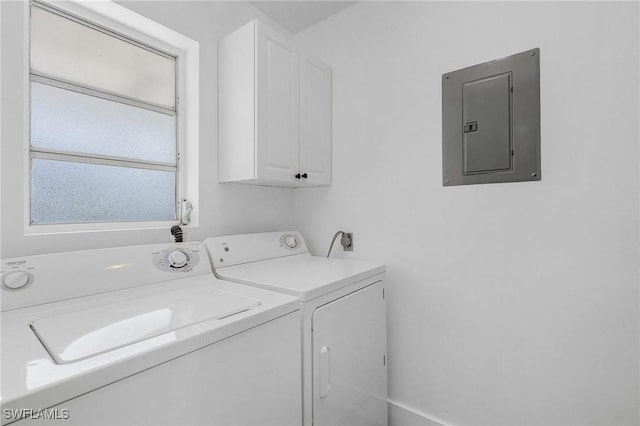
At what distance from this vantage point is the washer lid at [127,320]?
0.76 m

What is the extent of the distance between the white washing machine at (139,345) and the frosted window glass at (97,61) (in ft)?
2.98

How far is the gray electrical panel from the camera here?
4.72ft

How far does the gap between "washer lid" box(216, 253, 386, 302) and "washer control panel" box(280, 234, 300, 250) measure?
0.37ft

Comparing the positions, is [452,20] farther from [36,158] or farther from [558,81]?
[36,158]

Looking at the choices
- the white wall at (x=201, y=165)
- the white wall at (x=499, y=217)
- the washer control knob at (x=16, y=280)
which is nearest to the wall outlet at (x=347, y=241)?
the white wall at (x=499, y=217)

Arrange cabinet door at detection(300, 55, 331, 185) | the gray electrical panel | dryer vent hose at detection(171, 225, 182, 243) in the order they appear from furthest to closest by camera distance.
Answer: cabinet door at detection(300, 55, 331, 185) → dryer vent hose at detection(171, 225, 182, 243) → the gray electrical panel

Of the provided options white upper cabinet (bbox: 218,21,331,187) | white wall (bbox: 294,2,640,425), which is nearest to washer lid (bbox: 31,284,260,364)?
white upper cabinet (bbox: 218,21,331,187)

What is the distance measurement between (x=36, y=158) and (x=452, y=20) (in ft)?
7.15

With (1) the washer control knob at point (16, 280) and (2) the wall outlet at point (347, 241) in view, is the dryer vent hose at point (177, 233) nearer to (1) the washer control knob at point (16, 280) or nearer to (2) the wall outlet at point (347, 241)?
(1) the washer control knob at point (16, 280)

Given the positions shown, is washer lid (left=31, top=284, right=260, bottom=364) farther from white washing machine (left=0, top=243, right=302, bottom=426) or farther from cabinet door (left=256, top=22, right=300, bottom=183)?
cabinet door (left=256, top=22, right=300, bottom=183)

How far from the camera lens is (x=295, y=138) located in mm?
1897

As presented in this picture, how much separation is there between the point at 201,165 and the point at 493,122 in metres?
1.61

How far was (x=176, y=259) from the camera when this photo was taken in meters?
1.46

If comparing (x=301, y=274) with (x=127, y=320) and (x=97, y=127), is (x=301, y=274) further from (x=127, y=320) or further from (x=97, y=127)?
(x=97, y=127)
